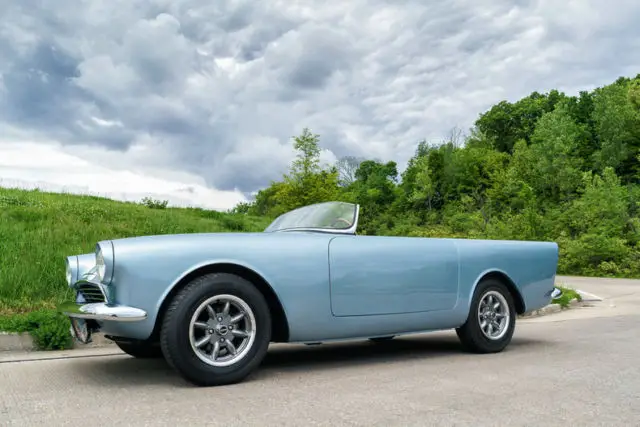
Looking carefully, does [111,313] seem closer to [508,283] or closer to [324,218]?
[324,218]

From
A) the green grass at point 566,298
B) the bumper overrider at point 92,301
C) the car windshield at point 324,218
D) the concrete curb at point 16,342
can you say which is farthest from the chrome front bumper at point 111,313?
the green grass at point 566,298

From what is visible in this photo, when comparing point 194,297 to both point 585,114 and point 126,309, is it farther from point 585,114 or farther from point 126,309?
point 585,114

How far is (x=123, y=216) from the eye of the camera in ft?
52.5

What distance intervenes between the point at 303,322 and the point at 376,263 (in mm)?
812

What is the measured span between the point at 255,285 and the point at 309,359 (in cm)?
132

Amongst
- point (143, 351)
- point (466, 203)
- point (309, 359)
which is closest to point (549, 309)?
point (309, 359)

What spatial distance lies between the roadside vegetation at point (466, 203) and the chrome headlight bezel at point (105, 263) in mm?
2433

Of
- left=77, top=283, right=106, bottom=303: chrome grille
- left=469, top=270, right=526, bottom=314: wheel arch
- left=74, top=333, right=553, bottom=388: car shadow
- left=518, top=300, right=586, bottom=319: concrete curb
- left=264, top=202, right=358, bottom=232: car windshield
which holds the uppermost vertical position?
left=264, top=202, right=358, bottom=232: car windshield

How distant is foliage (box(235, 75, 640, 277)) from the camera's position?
94.2ft

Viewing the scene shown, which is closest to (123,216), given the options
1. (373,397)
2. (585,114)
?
(373,397)

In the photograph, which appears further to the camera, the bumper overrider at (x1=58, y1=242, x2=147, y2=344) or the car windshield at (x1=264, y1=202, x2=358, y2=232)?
the car windshield at (x1=264, y1=202, x2=358, y2=232)

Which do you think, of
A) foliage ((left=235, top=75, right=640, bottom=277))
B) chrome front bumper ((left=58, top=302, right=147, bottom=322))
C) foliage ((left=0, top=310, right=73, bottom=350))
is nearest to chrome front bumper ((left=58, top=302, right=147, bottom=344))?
chrome front bumper ((left=58, top=302, right=147, bottom=322))

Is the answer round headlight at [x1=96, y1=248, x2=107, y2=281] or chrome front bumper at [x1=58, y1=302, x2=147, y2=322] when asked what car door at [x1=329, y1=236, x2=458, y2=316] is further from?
round headlight at [x1=96, y1=248, x2=107, y2=281]

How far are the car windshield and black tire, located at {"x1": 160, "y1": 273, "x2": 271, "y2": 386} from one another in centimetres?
118
